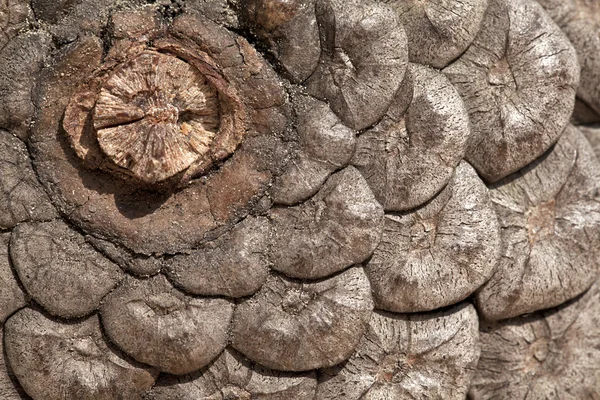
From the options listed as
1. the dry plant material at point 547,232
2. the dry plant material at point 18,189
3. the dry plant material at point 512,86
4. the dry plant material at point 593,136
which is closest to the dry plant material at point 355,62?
the dry plant material at point 512,86

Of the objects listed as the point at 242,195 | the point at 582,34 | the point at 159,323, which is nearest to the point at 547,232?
the point at 582,34

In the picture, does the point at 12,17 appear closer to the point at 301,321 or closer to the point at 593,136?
the point at 301,321

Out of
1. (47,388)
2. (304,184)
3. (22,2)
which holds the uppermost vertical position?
(22,2)

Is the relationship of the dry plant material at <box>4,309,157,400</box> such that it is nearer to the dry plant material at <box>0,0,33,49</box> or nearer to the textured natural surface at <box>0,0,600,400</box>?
the textured natural surface at <box>0,0,600,400</box>

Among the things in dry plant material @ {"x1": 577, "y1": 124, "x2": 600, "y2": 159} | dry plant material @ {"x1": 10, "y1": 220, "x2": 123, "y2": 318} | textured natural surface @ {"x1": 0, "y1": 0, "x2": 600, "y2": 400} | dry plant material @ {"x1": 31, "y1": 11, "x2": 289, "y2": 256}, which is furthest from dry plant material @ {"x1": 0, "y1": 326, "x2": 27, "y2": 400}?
dry plant material @ {"x1": 577, "y1": 124, "x2": 600, "y2": 159}

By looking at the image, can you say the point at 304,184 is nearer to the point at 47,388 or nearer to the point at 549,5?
the point at 47,388

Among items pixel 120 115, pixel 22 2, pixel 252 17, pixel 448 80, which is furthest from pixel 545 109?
pixel 22 2
